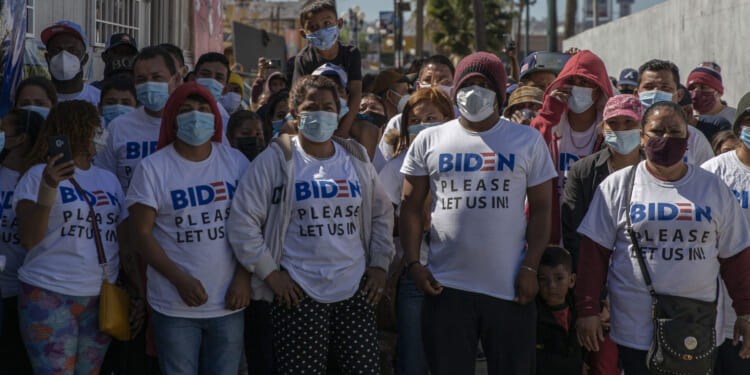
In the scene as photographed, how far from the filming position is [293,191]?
3.85 m

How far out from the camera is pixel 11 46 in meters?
4.88

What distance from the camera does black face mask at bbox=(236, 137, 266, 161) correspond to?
5.06 meters

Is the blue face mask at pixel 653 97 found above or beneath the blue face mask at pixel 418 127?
above

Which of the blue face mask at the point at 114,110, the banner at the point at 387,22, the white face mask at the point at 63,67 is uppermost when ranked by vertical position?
the banner at the point at 387,22

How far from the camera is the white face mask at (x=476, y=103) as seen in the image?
153 inches

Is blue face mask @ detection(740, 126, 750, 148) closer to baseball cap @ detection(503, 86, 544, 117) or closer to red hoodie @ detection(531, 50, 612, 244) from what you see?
red hoodie @ detection(531, 50, 612, 244)

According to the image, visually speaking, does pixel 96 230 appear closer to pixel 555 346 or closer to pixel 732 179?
pixel 555 346

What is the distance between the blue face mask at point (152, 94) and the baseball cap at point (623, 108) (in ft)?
8.57

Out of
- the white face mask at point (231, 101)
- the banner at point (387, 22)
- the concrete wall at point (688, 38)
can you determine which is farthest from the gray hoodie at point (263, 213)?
the banner at point (387, 22)

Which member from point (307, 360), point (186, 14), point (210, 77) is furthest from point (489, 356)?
point (186, 14)

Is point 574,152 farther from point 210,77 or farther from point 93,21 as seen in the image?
point 93,21

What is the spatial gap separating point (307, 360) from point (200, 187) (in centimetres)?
103

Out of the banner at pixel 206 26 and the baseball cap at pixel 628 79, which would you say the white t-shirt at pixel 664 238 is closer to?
the baseball cap at pixel 628 79

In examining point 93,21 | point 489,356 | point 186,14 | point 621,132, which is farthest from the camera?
point 186,14
